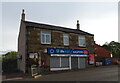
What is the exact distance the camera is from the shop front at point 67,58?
84.7ft

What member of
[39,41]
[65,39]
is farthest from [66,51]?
[39,41]

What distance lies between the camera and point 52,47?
85.4 ft

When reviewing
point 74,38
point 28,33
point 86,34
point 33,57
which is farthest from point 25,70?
point 86,34

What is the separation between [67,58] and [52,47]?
11.3ft

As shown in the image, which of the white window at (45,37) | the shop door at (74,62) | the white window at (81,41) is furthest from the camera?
the white window at (81,41)

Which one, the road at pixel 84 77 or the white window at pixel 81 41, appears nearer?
the road at pixel 84 77

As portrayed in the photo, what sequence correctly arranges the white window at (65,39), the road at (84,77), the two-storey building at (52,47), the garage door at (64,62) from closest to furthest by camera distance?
1. the road at (84,77)
2. the two-storey building at (52,47)
3. the garage door at (64,62)
4. the white window at (65,39)

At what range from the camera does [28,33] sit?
24156 mm

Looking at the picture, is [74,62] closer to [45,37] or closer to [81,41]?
[81,41]

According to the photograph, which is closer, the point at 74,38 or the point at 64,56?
the point at 64,56

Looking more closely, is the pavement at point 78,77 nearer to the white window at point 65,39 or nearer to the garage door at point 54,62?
the garage door at point 54,62

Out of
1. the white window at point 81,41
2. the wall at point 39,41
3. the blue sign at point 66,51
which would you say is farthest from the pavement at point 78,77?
the white window at point 81,41

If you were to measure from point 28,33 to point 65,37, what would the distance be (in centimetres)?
664

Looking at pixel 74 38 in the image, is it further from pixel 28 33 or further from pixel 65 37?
pixel 28 33
